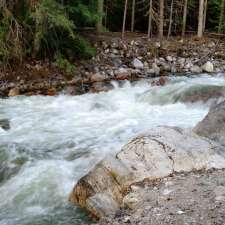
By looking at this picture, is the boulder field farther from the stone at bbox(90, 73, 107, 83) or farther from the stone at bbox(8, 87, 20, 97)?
the stone at bbox(90, 73, 107, 83)

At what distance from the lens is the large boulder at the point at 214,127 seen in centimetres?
689

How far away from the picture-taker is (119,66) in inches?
656

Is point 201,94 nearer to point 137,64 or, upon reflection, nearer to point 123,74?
point 123,74

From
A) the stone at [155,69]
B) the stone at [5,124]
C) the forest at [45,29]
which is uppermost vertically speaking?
the forest at [45,29]

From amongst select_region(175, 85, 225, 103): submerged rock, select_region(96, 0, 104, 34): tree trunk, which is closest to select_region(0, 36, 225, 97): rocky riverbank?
select_region(96, 0, 104, 34): tree trunk

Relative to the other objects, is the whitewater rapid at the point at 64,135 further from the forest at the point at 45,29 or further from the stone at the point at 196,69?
the forest at the point at 45,29

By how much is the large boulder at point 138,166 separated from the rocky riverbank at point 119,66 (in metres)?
8.15

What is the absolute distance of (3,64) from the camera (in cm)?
1454

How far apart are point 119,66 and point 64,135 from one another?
8.17 metres

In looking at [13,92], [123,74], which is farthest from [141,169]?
[123,74]

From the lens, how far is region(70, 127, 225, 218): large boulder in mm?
5469

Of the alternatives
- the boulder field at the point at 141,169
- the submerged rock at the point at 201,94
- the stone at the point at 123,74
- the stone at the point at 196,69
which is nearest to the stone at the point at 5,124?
the boulder field at the point at 141,169

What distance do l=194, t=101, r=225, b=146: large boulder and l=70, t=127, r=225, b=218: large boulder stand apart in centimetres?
49

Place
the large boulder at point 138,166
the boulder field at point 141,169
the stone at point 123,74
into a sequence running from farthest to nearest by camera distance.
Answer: the stone at point 123,74 < the large boulder at point 138,166 < the boulder field at point 141,169
